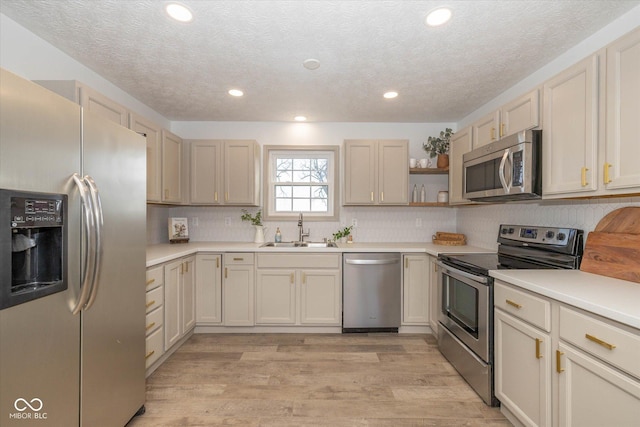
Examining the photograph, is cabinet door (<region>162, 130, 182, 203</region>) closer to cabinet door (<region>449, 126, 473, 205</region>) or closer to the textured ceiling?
the textured ceiling

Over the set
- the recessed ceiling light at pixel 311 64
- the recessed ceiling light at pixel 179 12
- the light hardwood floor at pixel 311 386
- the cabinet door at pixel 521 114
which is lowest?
the light hardwood floor at pixel 311 386

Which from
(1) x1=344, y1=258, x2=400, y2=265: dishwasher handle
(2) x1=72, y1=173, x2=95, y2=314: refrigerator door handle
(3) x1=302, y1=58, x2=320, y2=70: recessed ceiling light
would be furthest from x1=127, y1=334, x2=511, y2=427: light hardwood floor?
(3) x1=302, y1=58, x2=320, y2=70: recessed ceiling light

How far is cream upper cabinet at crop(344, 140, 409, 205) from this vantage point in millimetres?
3475

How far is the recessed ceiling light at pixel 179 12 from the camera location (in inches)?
65.1

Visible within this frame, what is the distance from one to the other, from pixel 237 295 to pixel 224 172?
1438 millimetres

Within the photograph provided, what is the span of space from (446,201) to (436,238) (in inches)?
18.7

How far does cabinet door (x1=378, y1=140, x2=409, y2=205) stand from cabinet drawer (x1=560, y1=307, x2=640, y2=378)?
7.25 feet

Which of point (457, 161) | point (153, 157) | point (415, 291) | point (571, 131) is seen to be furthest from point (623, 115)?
point (153, 157)

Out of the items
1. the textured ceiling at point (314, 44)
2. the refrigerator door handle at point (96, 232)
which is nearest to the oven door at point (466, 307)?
the textured ceiling at point (314, 44)

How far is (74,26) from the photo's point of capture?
186 cm

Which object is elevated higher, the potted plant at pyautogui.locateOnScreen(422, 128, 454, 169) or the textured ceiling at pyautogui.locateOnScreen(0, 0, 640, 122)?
the textured ceiling at pyautogui.locateOnScreen(0, 0, 640, 122)

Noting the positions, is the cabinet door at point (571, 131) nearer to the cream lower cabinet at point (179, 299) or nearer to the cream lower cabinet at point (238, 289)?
the cream lower cabinet at point (238, 289)

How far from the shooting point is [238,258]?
3.14m

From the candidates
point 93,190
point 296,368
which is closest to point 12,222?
point 93,190
